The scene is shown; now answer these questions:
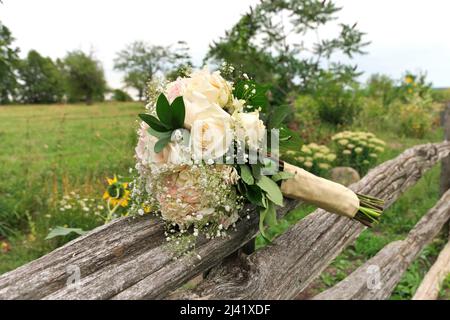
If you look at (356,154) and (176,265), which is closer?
Answer: (176,265)

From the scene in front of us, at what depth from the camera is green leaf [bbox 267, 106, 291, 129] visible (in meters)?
1.62

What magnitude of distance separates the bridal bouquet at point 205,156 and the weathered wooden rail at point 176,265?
0.30 feet

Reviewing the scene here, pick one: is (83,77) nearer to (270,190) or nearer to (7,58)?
(7,58)

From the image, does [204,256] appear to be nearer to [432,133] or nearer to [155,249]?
[155,249]

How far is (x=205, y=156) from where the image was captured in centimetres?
132

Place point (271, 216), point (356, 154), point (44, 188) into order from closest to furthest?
point (271, 216) < point (44, 188) < point (356, 154)

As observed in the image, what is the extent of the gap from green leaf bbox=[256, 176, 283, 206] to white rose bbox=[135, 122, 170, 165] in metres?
0.35

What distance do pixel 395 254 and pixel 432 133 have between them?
8980 mm

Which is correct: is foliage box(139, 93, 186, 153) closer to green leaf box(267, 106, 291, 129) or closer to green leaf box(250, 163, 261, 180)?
green leaf box(250, 163, 261, 180)

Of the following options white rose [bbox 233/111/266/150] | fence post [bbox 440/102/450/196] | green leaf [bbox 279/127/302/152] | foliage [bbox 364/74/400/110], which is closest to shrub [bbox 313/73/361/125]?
fence post [bbox 440/102/450/196]

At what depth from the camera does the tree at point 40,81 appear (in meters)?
36.5

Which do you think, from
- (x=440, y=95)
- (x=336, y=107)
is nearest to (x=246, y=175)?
(x=336, y=107)

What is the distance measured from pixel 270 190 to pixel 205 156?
0.30 m

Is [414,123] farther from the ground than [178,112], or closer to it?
closer to it
